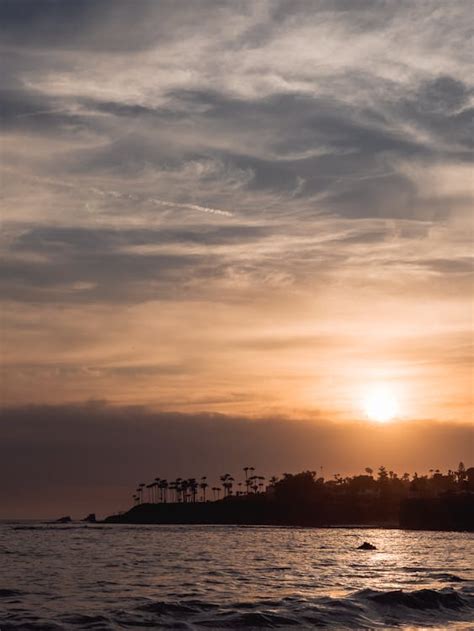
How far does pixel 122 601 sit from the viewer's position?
148ft

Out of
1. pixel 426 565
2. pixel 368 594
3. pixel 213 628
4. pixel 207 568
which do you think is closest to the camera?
pixel 213 628

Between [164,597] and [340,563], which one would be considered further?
[340,563]

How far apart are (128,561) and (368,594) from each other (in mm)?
37961

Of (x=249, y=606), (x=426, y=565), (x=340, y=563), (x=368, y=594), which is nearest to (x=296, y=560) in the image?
(x=340, y=563)

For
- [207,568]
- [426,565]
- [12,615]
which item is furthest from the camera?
[426,565]

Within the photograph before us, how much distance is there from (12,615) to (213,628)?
993 centimetres

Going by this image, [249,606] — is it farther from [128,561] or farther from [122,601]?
[128,561]

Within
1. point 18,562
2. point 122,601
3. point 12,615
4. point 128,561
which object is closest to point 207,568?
point 128,561

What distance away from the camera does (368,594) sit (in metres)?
48.1

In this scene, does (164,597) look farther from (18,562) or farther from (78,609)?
(18,562)

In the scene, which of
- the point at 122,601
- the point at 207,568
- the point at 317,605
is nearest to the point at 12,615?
the point at 122,601

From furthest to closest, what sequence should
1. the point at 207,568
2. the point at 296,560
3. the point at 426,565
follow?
the point at 296,560 → the point at 426,565 → the point at 207,568

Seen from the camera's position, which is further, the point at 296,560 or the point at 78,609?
the point at 296,560

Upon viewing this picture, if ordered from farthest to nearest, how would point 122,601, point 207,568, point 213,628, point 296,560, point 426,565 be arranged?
1. point 296,560
2. point 426,565
3. point 207,568
4. point 122,601
5. point 213,628
